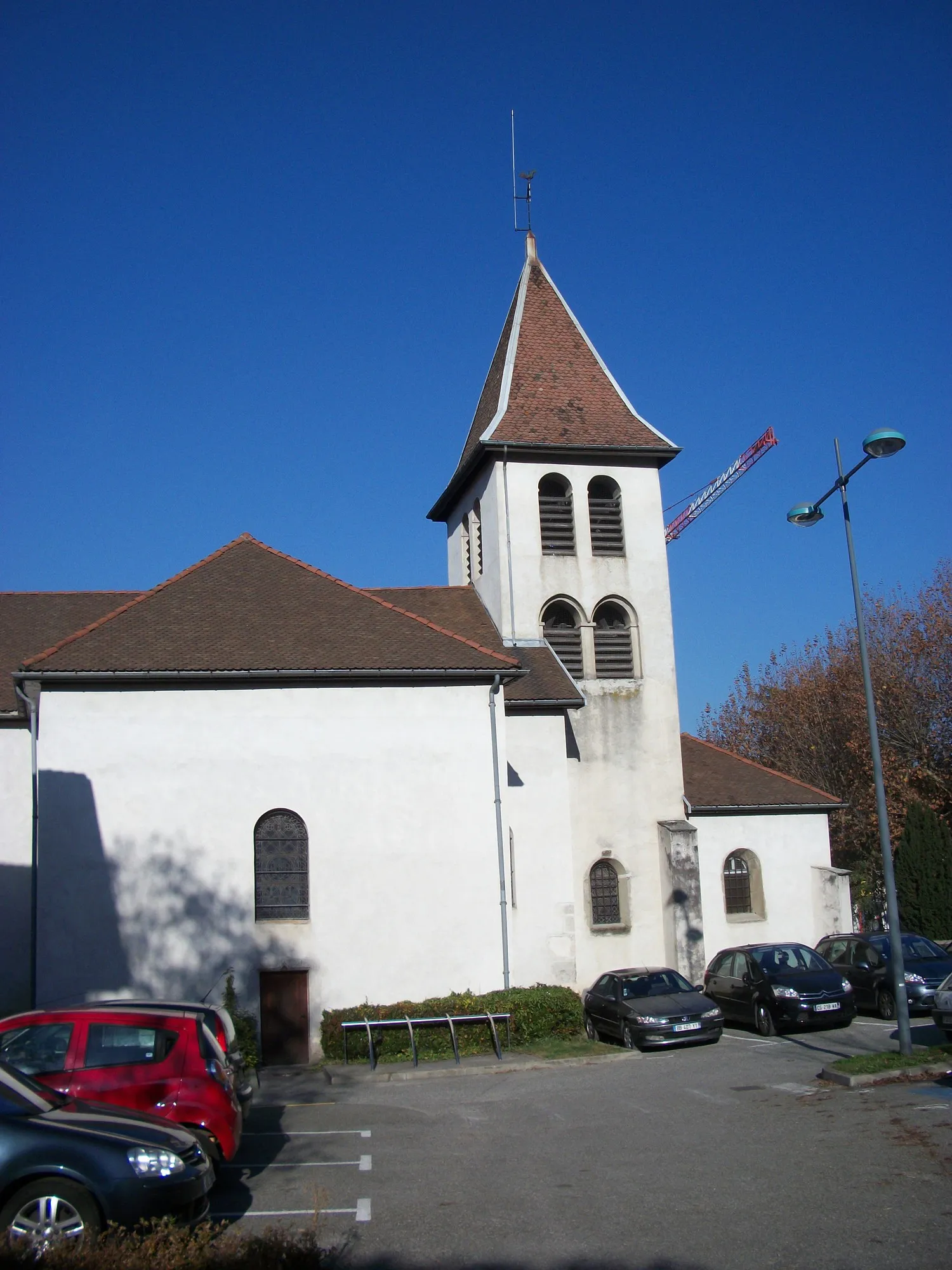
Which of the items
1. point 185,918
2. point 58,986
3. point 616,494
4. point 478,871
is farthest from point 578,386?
point 58,986

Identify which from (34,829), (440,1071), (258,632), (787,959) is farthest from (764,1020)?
(34,829)

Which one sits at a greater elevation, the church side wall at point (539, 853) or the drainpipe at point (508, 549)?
the drainpipe at point (508, 549)

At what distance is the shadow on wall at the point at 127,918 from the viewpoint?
19.0 meters

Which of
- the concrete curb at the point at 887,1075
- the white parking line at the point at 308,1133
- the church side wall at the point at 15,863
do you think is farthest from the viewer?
the church side wall at the point at 15,863

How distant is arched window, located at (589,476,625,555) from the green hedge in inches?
474

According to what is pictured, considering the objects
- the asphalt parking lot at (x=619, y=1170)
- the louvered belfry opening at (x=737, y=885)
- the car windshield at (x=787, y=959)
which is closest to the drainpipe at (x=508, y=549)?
the louvered belfry opening at (x=737, y=885)

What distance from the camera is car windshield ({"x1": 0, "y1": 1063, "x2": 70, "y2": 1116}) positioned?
324 inches

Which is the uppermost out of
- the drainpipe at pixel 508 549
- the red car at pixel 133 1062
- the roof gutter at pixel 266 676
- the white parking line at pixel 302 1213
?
the drainpipe at pixel 508 549

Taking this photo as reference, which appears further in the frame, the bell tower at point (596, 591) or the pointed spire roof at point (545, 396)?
the pointed spire roof at point (545, 396)

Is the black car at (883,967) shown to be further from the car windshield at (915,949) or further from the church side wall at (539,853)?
the church side wall at (539,853)

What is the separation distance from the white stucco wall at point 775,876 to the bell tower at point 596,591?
187 cm

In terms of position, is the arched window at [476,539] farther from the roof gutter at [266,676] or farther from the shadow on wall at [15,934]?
the shadow on wall at [15,934]

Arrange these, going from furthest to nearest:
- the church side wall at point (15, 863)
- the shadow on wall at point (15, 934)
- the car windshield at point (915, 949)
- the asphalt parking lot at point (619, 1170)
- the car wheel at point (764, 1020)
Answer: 1. the car windshield at point (915, 949)
2. the church side wall at point (15, 863)
3. the shadow on wall at point (15, 934)
4. the car wheel at point (764, 1020)
5. the asphalt parking lot at point (619, 1170)

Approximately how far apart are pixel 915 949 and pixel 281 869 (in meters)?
12.7
